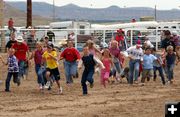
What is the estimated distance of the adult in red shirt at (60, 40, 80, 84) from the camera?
2006 cm

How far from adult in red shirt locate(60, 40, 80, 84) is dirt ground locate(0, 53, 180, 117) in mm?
510

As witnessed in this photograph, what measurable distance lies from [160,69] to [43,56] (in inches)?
184

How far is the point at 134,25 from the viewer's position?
47.1 meters

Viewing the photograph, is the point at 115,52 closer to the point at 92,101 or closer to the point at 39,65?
the point at 39,65

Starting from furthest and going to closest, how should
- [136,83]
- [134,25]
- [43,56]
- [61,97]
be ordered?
[134,25]
[136,83]
[43,56]
[61,97]

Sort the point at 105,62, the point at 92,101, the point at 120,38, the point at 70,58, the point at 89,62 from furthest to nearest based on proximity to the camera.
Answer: the point at 120,38 → the point at 70,58 → the point at 105,62 → the point at 89,62 → the point at 92,101

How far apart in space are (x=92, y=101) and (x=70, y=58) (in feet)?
17.2

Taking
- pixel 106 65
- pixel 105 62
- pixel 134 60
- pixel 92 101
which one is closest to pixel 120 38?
pixel 134 60

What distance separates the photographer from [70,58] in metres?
20.1

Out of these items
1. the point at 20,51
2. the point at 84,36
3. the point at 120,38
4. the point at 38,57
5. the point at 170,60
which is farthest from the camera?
the point at 84,36

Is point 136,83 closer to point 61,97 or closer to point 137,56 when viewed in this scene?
point 137,56

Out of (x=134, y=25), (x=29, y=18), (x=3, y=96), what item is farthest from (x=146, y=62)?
(x=134, y=25)

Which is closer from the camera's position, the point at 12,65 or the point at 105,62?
the point at 12,65

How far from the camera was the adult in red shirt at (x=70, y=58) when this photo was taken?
20.1m
